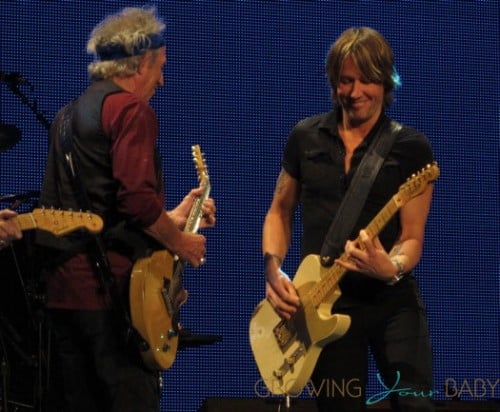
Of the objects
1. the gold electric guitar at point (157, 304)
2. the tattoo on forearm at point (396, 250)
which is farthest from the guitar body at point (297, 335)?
the gold electric guitar at point (157, 304)

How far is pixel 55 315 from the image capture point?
353cm

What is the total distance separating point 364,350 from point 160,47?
4.46 feet

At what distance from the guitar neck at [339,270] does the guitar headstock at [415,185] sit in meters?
0.02

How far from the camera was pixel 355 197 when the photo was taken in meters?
3.58

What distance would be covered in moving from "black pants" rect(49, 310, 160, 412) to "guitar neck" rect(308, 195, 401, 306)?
2.16 ft

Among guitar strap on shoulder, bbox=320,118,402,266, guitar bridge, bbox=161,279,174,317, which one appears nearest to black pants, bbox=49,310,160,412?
guitar bridge, bbox=161,279,174,317

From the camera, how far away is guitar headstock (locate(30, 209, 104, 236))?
3.38 metres

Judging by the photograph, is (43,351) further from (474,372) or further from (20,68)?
(474,372)

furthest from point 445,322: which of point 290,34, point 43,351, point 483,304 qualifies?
point 43,351

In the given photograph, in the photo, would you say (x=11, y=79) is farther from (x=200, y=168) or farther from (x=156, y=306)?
(x=156, y=306)

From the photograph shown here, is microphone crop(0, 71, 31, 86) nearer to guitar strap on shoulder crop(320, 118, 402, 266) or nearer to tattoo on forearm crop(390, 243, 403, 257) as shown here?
guitar strap on shoulder crop(320, 118, 402, 266)

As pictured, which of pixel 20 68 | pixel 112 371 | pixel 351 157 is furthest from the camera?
pixel 20 68

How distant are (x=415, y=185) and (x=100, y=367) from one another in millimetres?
1255

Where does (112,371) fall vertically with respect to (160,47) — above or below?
below
